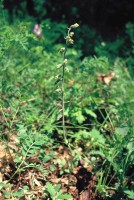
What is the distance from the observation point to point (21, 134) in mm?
2088

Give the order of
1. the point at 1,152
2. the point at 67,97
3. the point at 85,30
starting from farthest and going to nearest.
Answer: the point at 85,30
the point at 67,97
the point at 1,152

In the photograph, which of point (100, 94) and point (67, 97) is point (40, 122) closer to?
point (67, 97)

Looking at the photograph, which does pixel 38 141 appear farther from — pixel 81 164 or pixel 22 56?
pixel 22 56

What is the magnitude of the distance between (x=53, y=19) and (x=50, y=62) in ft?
11.7

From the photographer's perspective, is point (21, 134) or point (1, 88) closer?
point (21, 134)

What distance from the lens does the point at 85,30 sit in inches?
228

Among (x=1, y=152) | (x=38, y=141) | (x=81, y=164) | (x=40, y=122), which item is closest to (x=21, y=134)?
(x=38, y=141)

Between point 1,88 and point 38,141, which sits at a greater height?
point 1,88

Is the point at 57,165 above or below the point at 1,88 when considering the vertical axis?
below

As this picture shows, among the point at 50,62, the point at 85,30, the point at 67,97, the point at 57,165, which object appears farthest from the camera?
the point at 85,30

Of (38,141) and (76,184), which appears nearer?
(38,141)

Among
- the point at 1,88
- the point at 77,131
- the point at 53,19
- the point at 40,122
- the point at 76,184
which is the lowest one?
the point at 76,184

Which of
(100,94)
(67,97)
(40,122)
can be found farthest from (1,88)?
(100,94)

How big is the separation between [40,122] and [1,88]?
1.29 feet
